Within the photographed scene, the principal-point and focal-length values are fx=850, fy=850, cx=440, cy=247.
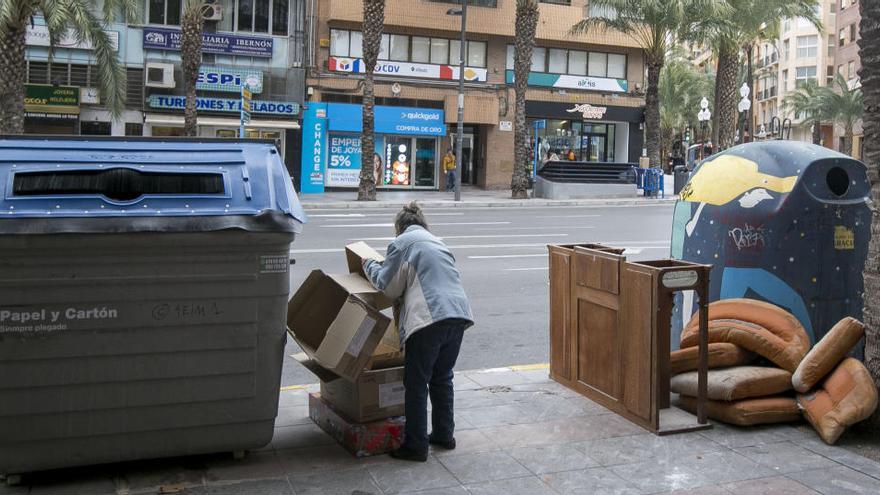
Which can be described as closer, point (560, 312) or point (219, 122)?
point (560, 312)

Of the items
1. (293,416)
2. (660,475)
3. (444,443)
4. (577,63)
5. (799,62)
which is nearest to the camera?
(660,475)

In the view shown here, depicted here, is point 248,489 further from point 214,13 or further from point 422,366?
point 214,13

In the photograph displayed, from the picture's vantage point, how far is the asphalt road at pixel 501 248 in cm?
857

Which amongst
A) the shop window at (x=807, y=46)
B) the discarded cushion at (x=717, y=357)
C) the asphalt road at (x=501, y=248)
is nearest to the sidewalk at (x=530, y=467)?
the discarded cushion at (x=717, y=357)

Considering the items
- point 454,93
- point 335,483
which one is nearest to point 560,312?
point 335,483

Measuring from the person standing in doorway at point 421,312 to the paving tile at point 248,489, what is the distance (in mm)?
762

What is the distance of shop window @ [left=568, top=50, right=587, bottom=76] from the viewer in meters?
38.9

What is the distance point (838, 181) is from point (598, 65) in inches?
1356

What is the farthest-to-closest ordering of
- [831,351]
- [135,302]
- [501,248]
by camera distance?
[501,248] → [831,351] → [135,302]

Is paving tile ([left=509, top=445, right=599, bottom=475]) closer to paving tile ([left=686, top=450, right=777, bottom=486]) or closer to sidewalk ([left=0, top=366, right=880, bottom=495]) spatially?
sidewalk ([left=0, top=366, right=880, bottom=495])

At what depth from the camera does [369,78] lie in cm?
2894

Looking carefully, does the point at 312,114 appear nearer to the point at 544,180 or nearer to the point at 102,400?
the point at 544,180

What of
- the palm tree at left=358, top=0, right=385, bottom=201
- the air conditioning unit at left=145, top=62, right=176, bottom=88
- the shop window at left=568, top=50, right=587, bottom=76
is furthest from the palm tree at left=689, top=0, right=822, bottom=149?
the air conditioning unit at left=145, top=62, right=176, bottom=88

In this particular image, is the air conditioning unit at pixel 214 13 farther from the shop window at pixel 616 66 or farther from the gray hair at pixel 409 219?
the gray hair at pixel 409 219
